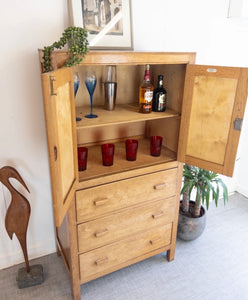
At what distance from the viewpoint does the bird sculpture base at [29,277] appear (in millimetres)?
1683

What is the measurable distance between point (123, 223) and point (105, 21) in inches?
49.2

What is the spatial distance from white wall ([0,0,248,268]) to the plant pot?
1.04m

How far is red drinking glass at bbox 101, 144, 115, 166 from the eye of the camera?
1.49 meters

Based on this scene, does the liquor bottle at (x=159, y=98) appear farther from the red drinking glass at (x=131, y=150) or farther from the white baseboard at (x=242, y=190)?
the white baseboard at (x=242, y=190)

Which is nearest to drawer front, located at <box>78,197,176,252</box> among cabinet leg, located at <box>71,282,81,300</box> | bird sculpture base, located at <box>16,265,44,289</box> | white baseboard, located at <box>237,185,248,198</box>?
cabinet leg, located at <box>71,282,81,300</box>

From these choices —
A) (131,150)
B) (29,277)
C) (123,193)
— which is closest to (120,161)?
(131,150)

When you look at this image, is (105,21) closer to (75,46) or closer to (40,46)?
(40,46)

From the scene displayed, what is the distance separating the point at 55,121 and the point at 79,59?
0.39 meters

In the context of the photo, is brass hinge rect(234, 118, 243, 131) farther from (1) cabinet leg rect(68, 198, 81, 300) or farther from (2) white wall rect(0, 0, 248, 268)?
(1) cabinet leg rect(68, 198, 81, 300)

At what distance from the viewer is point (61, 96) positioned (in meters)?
1.01

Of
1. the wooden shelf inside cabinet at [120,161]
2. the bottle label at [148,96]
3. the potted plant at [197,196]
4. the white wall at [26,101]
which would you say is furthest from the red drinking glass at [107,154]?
the potted plant at [197,196]

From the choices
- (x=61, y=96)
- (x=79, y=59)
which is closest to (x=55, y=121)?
(x=61, y=96)

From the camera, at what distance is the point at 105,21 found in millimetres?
1544

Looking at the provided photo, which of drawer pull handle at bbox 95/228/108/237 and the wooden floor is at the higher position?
drawer pull handle at bbox 95/228/108/237
